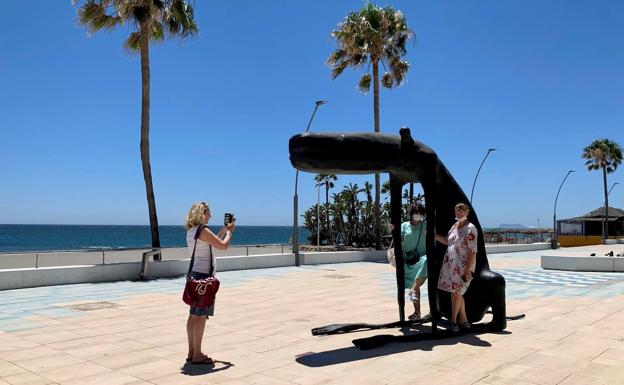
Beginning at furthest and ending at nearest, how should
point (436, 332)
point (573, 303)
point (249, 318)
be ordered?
point (573, 303)
point (249, 318)
point (436, 332)

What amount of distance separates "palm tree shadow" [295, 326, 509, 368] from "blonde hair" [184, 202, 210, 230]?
175 cm

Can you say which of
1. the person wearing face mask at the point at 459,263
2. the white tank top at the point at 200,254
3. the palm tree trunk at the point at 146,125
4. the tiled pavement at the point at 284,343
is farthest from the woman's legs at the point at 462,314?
the palm tree trunk at the point at 146,125

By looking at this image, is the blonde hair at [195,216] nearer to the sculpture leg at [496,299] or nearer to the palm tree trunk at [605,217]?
the sculpture leg at [496,299]

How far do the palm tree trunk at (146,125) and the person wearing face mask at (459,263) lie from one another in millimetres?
11072

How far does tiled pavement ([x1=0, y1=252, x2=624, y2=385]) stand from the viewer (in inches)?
196

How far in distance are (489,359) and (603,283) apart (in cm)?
961

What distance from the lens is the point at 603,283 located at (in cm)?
1347

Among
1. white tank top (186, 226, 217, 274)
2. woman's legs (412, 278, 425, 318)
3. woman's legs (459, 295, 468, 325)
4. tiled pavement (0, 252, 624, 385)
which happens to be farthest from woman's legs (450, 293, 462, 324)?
white tank top (186, 226, 217, 274)

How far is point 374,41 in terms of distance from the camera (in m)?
24.5

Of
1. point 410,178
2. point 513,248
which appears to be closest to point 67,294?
point 410,178

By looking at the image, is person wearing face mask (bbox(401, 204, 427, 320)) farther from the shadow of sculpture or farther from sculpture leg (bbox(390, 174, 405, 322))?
the shadow of sculpture

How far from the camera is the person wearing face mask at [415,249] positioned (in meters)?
7.40

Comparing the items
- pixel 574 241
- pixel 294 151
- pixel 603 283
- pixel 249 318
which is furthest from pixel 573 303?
pixel 574 241

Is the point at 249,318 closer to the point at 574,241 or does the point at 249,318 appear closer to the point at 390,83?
the point at 390,83
